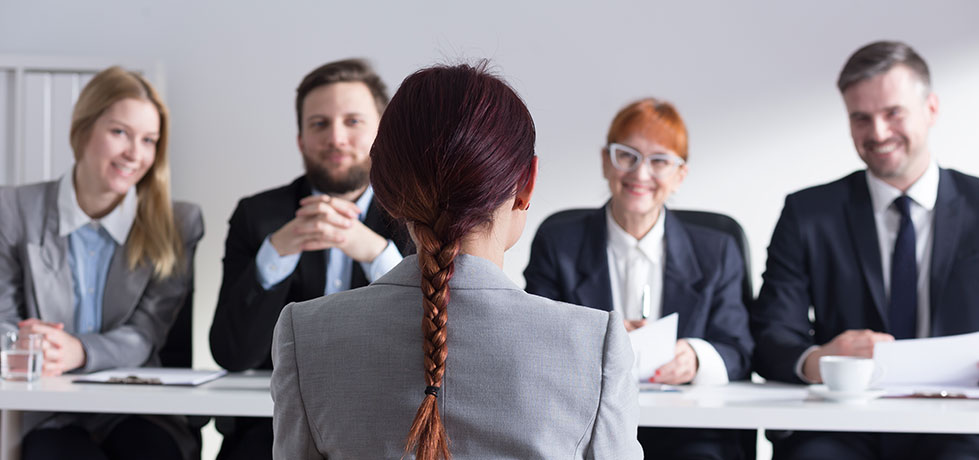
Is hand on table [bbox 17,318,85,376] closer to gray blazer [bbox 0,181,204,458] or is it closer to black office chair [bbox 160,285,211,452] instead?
gray blazer [bbox 0,181,204,458]

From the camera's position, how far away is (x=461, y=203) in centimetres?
109

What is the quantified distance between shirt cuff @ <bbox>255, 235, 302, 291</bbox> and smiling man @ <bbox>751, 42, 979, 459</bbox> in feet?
4.56

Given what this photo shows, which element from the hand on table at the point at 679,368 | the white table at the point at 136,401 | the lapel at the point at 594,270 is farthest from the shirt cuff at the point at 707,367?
the white table at the point at 136,401

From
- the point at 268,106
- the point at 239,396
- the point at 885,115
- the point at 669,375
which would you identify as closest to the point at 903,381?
the point at 669,375

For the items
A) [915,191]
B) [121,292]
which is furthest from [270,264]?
[915,191]

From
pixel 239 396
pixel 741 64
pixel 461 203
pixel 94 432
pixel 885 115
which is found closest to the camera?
pixel 461 203

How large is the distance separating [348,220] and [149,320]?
747mm

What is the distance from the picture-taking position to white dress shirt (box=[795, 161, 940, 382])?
265 centimetres

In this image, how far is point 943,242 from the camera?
2613 millimetres

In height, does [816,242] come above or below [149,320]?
above

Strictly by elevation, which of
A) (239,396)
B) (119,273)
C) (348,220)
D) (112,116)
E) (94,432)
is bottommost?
(94,432)

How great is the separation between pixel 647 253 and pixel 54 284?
5.92 feet

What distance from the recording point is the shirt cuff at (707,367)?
2.39 metres

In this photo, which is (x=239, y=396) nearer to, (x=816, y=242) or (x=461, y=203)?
(x=461, y=203)
